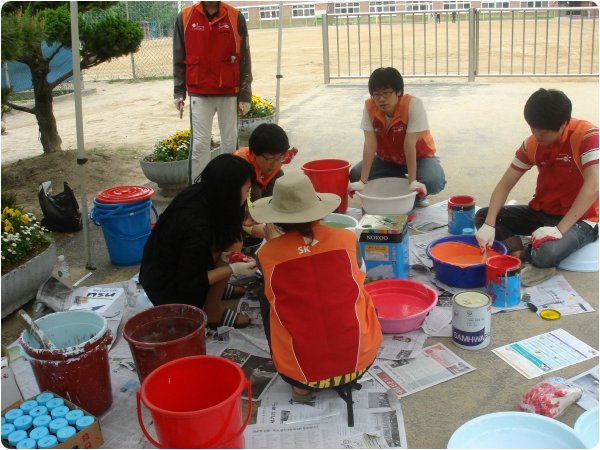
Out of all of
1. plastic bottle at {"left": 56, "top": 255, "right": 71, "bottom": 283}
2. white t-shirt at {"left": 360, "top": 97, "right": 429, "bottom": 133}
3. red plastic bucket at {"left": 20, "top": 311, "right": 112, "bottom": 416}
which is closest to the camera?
red plastic bucket at {"left": 20, "top": 311, "right": 112, "bottom": 416}

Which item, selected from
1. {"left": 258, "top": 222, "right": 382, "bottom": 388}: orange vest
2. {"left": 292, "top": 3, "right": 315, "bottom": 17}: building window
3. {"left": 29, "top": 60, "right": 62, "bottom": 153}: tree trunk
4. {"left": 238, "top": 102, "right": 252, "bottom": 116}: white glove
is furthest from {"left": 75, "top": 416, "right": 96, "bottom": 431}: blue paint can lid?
{"left": 292, "top": 3, "right": 315, "bottom": 17}: building window

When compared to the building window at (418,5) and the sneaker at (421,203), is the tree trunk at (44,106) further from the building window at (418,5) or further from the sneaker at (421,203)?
the building window at (418,5)

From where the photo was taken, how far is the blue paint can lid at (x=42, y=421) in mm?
2145

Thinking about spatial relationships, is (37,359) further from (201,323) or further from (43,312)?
(43,312)

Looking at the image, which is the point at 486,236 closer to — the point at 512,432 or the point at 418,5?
the point at 512,432

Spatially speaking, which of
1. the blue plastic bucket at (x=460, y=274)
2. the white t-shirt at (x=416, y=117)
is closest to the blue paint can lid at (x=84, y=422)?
the blue plastic bucket at (x=460, y=274)

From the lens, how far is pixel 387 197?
4074mm

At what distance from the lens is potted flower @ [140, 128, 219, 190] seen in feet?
16.6

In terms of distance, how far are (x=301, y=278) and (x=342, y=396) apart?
49 centimetres

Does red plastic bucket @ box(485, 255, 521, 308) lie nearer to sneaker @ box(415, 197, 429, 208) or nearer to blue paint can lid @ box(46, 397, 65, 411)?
sneaker @ box(415, 197, 429, 208)

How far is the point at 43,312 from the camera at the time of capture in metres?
3.37

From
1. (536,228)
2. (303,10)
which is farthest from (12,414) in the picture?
(303,10)

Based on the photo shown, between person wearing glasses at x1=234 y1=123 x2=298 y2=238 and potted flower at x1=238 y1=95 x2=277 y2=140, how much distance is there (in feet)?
10.2

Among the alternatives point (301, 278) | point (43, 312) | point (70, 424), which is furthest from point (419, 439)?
point (43, 312)
